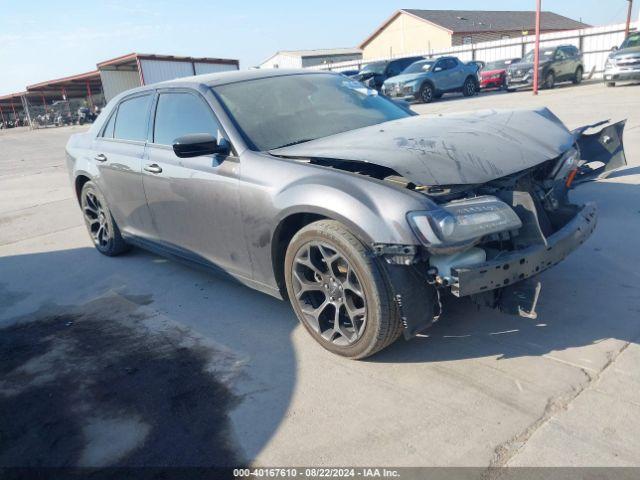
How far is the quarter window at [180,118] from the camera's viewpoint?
3797 mm

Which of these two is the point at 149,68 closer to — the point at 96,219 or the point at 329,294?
the point at 96,219

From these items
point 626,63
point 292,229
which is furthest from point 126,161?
point 626,63

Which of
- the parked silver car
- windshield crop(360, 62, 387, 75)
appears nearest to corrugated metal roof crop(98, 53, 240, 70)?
windshield crop(360, 62, 387, 75)

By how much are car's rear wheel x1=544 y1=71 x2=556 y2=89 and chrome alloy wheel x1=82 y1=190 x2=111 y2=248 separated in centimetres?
1986

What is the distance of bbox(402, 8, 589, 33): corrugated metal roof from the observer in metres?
53.0

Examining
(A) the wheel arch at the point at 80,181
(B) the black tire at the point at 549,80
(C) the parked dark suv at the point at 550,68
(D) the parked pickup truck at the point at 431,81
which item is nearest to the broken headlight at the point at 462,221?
(A) the wheel arch at the point at 80,181

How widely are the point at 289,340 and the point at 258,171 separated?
3.61 feet

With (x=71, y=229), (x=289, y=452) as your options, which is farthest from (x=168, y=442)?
(x=71, y=229)

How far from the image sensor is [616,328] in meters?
3.09

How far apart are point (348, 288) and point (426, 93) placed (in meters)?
19.5

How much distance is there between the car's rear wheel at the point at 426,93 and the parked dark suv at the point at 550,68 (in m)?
3.39

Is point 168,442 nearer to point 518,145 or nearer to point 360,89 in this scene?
point 518,145

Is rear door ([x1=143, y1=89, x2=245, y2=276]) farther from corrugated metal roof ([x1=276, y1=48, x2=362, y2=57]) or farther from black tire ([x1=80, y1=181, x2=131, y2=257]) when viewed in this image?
corrugated metal roof ([x1=276, y1=48, x2=362, y2=57])

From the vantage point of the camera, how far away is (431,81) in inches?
827
